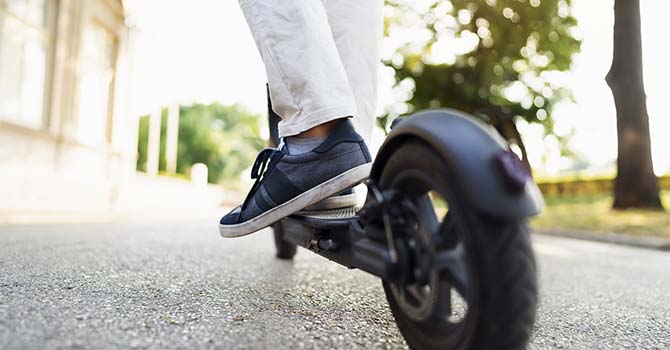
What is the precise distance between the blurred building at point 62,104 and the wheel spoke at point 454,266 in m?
5.86

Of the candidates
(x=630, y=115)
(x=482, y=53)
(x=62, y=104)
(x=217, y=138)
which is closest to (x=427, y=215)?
(x=62, y=104)

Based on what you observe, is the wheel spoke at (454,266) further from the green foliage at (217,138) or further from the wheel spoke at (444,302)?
the green foliage at (217,138)

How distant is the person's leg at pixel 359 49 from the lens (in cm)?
180

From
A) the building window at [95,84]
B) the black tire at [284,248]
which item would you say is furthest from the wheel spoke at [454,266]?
the building window at [95,84]

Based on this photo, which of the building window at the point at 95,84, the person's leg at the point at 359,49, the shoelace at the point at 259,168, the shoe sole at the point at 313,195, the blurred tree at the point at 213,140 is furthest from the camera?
the blurred tree at the point at 213,140

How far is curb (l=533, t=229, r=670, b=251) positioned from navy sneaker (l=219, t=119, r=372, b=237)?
5.73 meters

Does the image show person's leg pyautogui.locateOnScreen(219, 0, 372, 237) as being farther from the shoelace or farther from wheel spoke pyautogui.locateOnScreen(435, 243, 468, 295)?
wheel spoke pyautogui.locateOnScreen(435, 243, 468, 295)

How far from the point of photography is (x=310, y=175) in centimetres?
138

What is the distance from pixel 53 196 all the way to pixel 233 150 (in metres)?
39.3

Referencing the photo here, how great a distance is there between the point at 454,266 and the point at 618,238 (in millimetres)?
6740

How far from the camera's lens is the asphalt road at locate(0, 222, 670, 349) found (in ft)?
3.72

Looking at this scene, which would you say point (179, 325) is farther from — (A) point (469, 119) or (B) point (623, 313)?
(B) point (623, 313)

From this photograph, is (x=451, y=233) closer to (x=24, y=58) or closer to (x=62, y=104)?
(x=24, y=58)

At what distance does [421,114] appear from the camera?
3.51 feet
